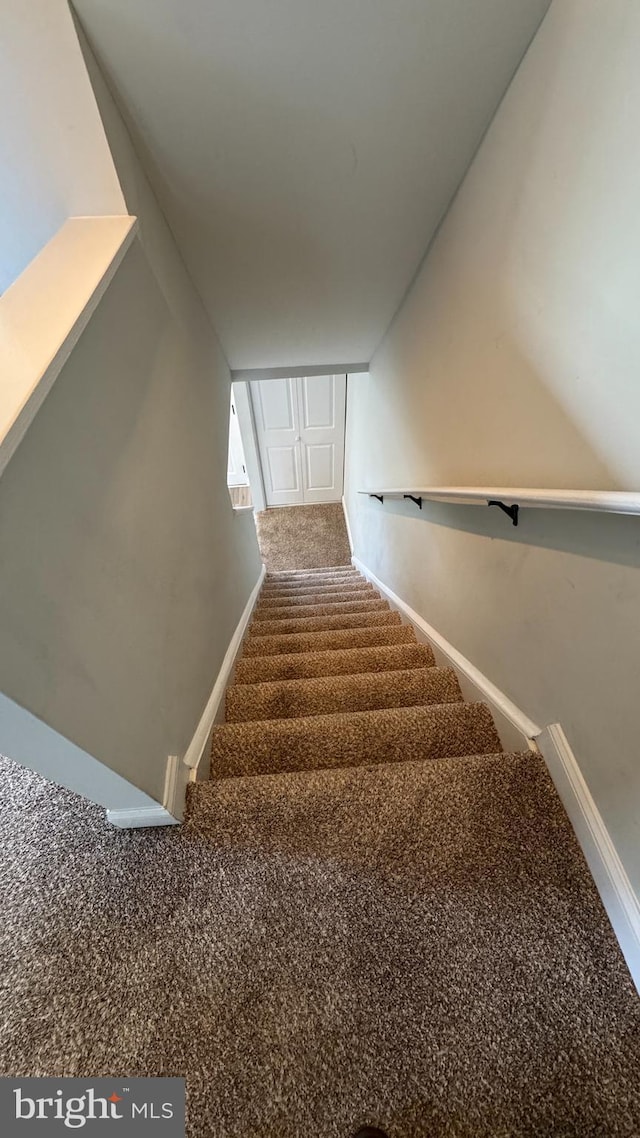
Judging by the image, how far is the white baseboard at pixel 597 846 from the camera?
0.79 m

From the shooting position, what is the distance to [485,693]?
136cm

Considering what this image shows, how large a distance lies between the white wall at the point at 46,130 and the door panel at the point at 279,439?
3197 millimetres

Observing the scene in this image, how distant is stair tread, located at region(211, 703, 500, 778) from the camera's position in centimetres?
123

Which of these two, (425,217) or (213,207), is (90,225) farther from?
(425,217)

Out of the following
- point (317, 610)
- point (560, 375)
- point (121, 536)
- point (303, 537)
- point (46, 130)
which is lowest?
point (317, 610)

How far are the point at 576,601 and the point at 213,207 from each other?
1609mm

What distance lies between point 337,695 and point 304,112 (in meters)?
1.73

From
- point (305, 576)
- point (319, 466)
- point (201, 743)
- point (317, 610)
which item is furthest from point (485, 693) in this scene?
point (319, 466)

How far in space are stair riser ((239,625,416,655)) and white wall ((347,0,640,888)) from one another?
72 cm

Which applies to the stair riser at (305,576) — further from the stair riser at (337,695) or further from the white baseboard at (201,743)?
the stair riser at (337,695)

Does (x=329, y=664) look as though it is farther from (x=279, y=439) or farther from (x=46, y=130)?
(x=279, y=439)

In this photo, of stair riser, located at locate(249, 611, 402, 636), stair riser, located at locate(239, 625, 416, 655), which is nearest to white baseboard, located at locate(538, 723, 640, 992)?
stair riser, located at locate(239, 625, 416, 655)

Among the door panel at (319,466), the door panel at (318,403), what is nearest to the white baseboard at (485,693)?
the door panel at (318,403)

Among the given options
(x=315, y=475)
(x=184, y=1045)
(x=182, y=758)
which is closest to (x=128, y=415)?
(x=182, y=758)
